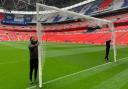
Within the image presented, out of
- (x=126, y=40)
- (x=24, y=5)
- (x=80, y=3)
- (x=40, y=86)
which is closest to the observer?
(x=40, y=86)

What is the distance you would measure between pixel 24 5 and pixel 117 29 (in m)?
54.3

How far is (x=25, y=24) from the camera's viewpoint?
113m

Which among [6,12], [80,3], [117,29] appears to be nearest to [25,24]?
[6,12]

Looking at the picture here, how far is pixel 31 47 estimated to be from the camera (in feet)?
49.2

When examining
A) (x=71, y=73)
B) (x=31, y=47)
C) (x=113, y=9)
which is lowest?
(x=71, y=73)

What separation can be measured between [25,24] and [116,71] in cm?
9548

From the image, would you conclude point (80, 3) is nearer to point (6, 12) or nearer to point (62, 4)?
point (62, 4)

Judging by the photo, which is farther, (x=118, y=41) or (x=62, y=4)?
(x=62, y=4)

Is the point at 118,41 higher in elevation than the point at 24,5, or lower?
lower

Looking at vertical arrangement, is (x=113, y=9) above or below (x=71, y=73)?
above

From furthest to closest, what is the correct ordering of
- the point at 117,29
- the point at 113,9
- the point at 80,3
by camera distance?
1. the point at 80,3
2. the point at 113,9
3. the point at 117,29

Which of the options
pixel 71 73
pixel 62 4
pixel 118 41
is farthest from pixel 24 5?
pixel 71 73

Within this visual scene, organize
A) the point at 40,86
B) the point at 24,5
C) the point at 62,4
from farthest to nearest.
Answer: the point at 24,5
the point at 62,4
the point at 40,86

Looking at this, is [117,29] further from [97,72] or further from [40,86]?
[40,86]
